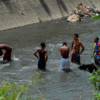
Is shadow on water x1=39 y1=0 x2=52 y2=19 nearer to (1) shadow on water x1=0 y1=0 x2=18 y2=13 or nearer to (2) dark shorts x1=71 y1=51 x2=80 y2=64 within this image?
(1) shadow on water x1=0 y1=0 x2=18 y2=13

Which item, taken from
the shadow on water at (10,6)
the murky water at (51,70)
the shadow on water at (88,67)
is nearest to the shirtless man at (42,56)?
the murky water at (51,70)

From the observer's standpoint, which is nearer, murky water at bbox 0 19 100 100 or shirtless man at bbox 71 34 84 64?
murky water at bbox 0 19 100 100

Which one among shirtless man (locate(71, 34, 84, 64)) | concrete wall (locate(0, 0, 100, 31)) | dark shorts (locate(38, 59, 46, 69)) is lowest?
dark shorts (locate(38, 59, 46, 69))

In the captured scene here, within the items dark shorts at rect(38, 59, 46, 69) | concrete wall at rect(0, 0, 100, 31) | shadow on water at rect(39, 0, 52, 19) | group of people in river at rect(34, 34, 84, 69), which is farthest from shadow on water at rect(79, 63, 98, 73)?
shadow on water at rect(39, 0, 52, 19)

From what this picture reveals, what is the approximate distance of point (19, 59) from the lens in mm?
10289

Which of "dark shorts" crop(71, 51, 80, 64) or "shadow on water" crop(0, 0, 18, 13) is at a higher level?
"shadow on water" crop(0, 0, 18, 13)

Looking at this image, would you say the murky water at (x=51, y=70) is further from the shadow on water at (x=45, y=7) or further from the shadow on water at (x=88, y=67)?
the shadow on water at (x=45, y=7)

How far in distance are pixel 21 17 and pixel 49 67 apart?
510 inches

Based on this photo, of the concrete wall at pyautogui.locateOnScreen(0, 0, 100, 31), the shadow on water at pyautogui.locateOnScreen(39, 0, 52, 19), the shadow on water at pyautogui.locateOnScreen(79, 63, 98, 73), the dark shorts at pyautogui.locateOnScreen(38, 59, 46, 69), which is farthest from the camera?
the shadow on water at pyautogui.locateOnScreen(39, 0, 52, 19)

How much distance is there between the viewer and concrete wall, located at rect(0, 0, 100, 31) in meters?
19.6

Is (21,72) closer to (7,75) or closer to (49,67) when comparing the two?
(7,75)

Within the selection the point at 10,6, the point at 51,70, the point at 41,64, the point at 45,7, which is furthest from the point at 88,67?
the point at 45,7

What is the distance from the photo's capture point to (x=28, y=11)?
22266 millimetres

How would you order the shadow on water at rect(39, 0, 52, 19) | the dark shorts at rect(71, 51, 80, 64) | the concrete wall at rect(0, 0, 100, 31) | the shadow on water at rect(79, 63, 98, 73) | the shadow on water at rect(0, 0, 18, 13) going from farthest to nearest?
the shadow on water at rect(39, 0, 52, 19), the shadow on water at rect(0, 0, 18, 13), the concrete wall at rect(0, 0, 100, 31), the dark shorts at rect(71, 51, 80, 64), the shadow on water at rect(79, 63, 98, 73)
